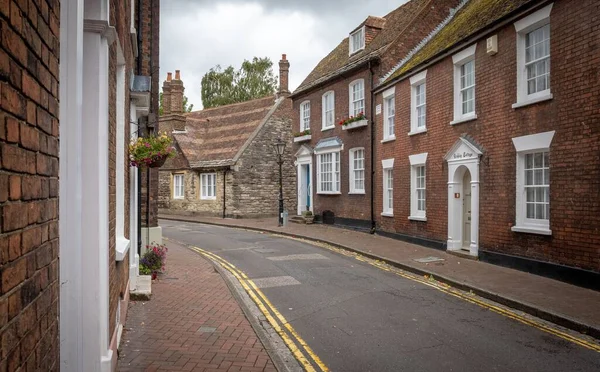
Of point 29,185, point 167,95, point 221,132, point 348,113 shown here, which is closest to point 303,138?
point 348,113

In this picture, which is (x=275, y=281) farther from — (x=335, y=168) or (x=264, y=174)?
(x=264, y=174)

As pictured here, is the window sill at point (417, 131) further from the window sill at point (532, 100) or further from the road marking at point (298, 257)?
the road marking at point (298, 257)

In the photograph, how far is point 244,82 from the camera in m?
50.7

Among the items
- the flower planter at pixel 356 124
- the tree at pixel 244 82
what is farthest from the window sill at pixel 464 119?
the tree at pixel 244 82

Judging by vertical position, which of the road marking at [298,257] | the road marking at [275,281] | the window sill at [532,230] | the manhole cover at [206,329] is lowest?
the road marking at [275,281]

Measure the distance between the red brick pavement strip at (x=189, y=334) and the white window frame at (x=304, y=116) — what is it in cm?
1729

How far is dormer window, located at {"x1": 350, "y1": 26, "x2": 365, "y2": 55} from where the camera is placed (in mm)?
23047

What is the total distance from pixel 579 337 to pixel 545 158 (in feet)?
17.4

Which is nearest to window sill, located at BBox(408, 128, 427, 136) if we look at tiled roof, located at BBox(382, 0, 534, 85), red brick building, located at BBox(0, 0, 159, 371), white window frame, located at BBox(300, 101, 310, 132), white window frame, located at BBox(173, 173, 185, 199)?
tiled roof, located at BBox(382, 0, 534, 85)

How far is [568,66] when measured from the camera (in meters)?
10.1

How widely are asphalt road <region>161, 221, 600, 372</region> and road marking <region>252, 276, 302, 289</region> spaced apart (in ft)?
0.07

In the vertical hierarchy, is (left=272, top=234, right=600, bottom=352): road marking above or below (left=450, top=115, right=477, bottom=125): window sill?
below

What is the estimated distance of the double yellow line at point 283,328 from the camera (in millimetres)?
5641

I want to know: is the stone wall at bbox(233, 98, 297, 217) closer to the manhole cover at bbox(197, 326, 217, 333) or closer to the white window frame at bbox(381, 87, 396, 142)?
Result: the white window frame at bbox(381, 87, 396, 142)
